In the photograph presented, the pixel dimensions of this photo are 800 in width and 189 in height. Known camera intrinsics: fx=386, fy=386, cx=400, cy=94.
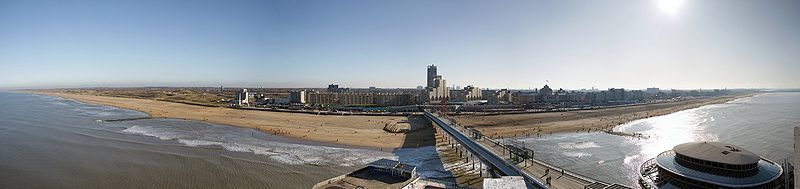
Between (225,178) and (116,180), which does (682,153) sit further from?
(116,180)

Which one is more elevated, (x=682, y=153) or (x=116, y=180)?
(x=682, y=153)

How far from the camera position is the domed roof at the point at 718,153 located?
24047 mm

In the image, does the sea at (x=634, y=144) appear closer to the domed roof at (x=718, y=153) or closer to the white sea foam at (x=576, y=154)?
the white sea foam at (x=576, y=154)

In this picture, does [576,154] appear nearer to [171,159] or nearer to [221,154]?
[221,154]

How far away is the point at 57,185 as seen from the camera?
27938 millimetres

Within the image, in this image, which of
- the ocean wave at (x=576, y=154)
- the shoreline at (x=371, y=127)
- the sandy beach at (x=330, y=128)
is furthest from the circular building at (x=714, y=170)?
the sandy beach at (x=330, y=128)

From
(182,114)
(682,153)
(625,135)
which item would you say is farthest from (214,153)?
(625,135)

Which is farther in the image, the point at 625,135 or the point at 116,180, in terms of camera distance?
the point at 625,135

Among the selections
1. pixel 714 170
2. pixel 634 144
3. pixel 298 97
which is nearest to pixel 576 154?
pixel 634 144

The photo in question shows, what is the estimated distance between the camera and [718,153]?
82.7 ft

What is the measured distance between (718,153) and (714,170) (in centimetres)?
184

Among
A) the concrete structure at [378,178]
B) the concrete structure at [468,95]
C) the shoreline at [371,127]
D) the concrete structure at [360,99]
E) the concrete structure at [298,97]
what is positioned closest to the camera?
the concrete structure at [378,178]

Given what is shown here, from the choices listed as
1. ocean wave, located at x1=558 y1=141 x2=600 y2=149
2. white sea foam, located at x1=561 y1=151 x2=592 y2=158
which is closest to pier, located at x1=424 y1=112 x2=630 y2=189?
white sea foam, located at x1=561 y1=151 x2=592 y2=158

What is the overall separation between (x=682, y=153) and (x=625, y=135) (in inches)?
1424
